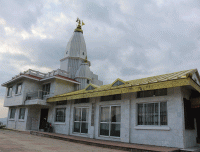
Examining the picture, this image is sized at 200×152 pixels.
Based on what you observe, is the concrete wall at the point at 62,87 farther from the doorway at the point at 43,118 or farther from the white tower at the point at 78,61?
the doorway at the point at 43,118

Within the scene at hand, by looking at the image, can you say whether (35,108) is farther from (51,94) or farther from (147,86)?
(147,86)

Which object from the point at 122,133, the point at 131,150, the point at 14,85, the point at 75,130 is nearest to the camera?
the point at 131,150

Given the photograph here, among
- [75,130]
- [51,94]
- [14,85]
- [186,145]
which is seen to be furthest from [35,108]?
[186,145]

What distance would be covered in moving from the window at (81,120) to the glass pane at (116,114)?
2.87m

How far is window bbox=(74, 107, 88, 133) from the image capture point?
14.6 m

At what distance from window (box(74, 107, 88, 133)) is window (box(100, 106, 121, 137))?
1.87 metres

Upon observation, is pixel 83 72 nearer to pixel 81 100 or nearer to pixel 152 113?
pixel 81 100

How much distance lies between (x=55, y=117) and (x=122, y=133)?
8.87 meters

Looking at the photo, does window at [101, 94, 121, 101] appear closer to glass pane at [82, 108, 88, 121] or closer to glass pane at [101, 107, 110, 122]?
glass pane at [101, 107, 110, 122]

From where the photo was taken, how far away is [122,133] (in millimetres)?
11523

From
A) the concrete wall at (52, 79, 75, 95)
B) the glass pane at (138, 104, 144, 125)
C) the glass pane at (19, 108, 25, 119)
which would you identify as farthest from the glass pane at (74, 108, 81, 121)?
the glass pane at (19, 108, 25, 119)

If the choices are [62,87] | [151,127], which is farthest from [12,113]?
[151,127]

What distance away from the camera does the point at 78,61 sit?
2495 centimetres

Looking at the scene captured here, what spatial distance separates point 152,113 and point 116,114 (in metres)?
2.78
